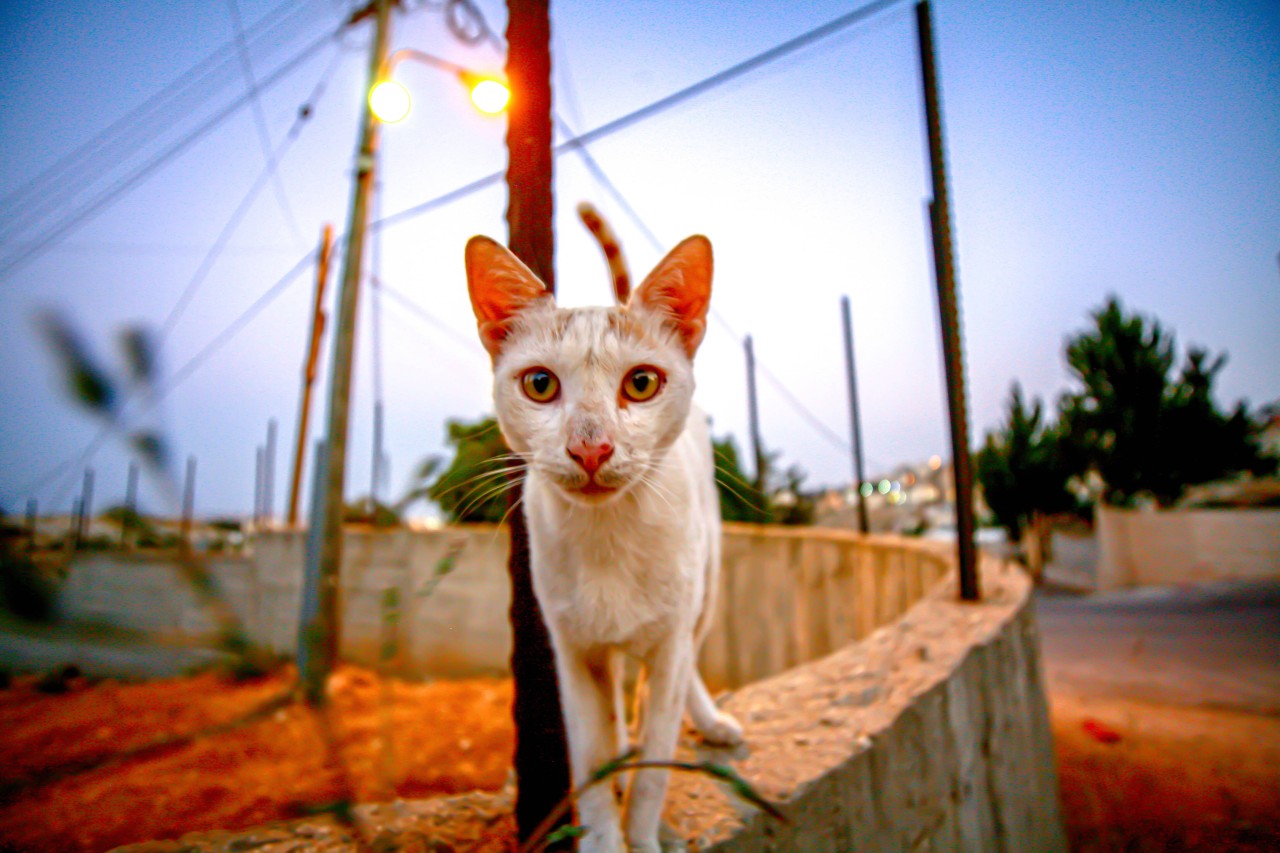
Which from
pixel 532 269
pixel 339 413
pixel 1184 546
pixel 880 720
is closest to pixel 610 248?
pixel 532 269

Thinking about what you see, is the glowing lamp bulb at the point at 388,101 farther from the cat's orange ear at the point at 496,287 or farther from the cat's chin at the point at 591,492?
the cat's chin at the point at 591,492

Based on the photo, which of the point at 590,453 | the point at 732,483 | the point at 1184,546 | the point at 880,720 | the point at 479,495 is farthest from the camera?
the point at 1184,546

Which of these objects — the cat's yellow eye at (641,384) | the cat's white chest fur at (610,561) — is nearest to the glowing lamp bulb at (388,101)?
the cat's yellow eye at (641,384)

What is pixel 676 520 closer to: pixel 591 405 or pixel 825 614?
pixel 591 405

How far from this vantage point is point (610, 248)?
1246 mm

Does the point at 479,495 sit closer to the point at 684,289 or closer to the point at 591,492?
the point at 591,492

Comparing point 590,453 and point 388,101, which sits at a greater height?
point 388,101

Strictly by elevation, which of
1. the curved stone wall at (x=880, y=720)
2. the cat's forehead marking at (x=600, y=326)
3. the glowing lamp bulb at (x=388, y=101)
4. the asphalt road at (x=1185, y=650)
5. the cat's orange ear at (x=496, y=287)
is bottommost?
the asphalt road at (x=1185, y=650)

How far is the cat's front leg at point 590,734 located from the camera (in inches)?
48.8

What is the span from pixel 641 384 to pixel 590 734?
31.8 inches

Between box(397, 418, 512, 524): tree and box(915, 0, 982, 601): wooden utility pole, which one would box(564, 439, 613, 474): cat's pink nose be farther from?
box(915, 0, 982, 601): wooden utility pole

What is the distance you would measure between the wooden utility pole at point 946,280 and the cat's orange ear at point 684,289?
2.88m

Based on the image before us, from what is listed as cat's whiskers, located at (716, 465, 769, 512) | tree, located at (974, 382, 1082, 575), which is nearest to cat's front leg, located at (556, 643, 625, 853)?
cat's whiskers, located at (716, 465, 769, 512)

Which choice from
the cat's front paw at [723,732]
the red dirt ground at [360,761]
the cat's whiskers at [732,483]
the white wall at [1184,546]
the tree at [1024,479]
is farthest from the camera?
the tree at [1024,479]
